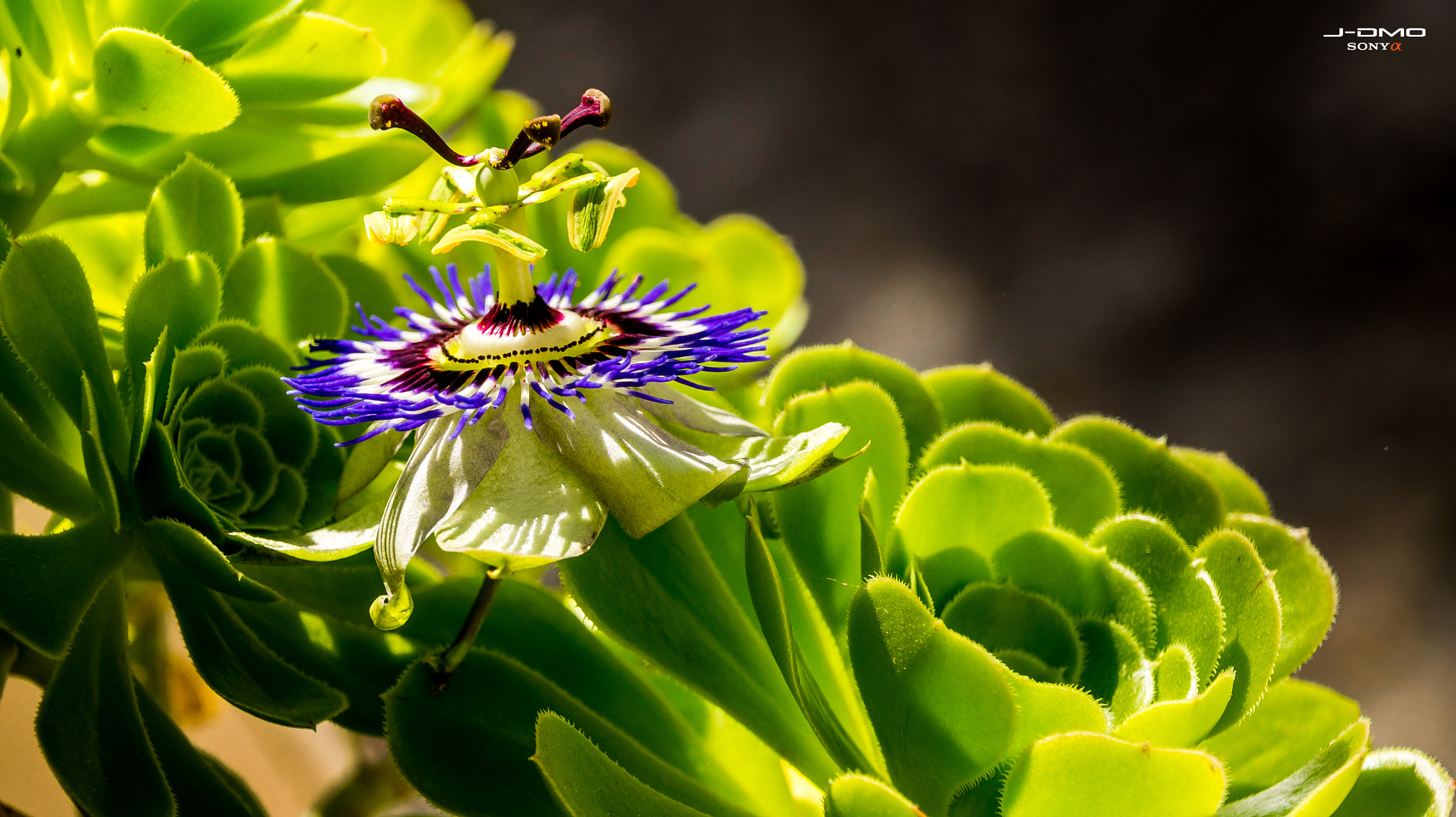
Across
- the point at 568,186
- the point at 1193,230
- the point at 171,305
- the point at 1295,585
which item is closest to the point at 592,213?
the point at 568,186

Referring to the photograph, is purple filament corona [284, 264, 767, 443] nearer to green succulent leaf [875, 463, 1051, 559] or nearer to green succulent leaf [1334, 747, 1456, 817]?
green succulent leaf [875, 463, 1051, 559]

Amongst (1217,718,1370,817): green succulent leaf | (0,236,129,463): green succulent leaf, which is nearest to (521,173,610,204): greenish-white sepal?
(0,236,129,463): green succulent leaf

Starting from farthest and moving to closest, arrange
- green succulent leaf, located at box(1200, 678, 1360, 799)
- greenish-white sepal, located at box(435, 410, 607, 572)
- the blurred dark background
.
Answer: the blurred dark background, green succulent leaf, located at box(1200, 678, 1360, 799), greenish-white sepal, located at box(435, 410, 607, 572)

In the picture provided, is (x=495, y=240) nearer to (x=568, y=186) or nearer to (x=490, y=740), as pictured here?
(x=568, y=186)

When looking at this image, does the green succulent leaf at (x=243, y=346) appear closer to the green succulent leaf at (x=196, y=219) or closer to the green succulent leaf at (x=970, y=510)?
the green succulent leaf at (x=196, y=219)

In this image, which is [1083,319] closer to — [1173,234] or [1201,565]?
[1173,234]
